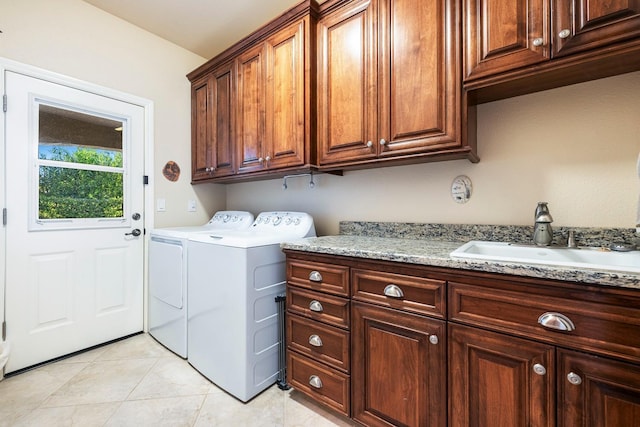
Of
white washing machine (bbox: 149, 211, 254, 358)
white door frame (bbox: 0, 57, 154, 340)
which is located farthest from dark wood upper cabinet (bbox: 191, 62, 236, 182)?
white washing machine (bbox: 149, 211, 254, 358)

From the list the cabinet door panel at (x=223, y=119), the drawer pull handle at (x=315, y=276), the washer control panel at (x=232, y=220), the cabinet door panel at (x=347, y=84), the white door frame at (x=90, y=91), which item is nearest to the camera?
the drawer pull handle at (x=315, y=276)

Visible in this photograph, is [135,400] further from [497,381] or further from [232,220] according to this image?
[497,381]

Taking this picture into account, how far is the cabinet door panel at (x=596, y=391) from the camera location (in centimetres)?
82

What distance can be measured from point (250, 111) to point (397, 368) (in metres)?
1.94

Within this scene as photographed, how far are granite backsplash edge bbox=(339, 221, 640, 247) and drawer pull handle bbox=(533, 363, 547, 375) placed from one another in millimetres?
698

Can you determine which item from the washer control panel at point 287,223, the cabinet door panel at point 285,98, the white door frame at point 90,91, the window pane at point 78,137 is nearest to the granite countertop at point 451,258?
the washer control panel at point 287,223

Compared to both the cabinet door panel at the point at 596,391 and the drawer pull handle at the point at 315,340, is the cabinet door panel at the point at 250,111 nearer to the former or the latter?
the drawer pull handle at the point at 315,340

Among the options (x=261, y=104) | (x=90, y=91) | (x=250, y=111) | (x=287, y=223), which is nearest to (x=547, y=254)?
(x=287, y=223)

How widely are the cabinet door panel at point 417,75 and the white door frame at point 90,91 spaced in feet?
6.79

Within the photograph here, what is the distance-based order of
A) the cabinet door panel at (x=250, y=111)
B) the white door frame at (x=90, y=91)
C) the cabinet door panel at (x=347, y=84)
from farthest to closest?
the cabinet door panel at (x=250, y=111) < the white door frame at (x=90, y=91) < the cabinet door panel at (x=347, y=84)

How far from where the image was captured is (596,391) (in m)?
0.86

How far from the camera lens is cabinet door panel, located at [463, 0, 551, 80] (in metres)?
1.13

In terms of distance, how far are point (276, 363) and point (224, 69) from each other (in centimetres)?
230

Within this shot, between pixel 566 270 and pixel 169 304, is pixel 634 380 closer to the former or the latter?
pixel 566 270
